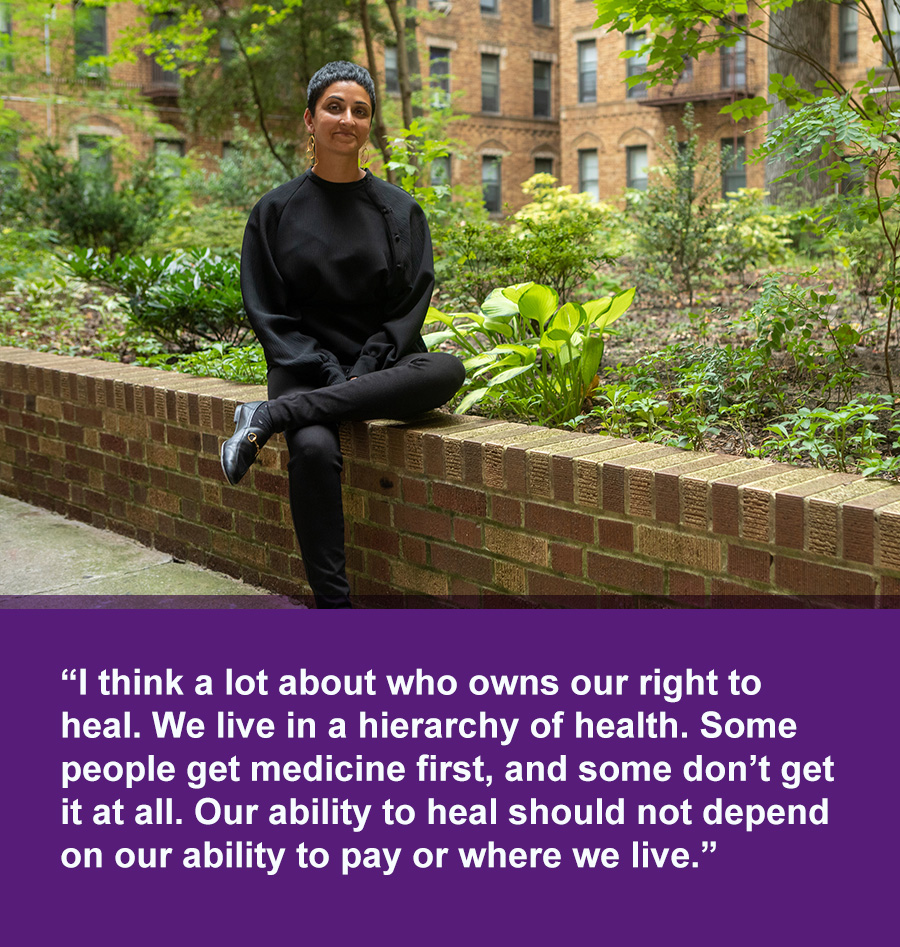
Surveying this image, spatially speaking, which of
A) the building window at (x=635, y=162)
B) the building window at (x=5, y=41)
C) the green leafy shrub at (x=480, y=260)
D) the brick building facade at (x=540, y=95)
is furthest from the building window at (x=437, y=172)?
the building window at (x=635, y=162)

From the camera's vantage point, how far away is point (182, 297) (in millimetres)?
5789

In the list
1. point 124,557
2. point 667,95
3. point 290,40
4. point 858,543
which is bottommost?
point 124,557

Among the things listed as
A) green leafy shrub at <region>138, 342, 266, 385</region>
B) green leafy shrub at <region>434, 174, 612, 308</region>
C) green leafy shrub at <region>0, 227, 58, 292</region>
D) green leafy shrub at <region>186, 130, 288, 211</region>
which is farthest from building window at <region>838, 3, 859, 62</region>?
green leafy shrub at <region>138, 342, 266, 385</region>

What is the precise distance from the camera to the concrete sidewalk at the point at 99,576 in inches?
155

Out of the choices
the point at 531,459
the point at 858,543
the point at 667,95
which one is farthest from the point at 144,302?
the point at 667,95

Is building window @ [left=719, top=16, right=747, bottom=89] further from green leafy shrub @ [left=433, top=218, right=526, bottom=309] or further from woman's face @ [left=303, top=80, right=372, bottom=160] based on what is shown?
woman's face @ [left=303, top=80, right=372, bottom=160]

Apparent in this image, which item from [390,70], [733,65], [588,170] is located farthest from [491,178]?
[733,65]

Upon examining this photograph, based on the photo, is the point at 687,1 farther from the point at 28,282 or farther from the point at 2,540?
the point at 28,282

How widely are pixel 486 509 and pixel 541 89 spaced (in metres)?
35.2

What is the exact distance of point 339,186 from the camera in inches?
143

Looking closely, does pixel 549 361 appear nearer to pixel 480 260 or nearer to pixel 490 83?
pixel 480 260

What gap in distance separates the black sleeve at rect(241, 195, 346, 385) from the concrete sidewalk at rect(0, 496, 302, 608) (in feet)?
2.93

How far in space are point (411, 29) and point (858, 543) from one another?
15.8 metres

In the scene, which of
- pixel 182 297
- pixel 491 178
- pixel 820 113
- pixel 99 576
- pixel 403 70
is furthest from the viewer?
pixel 491 178
